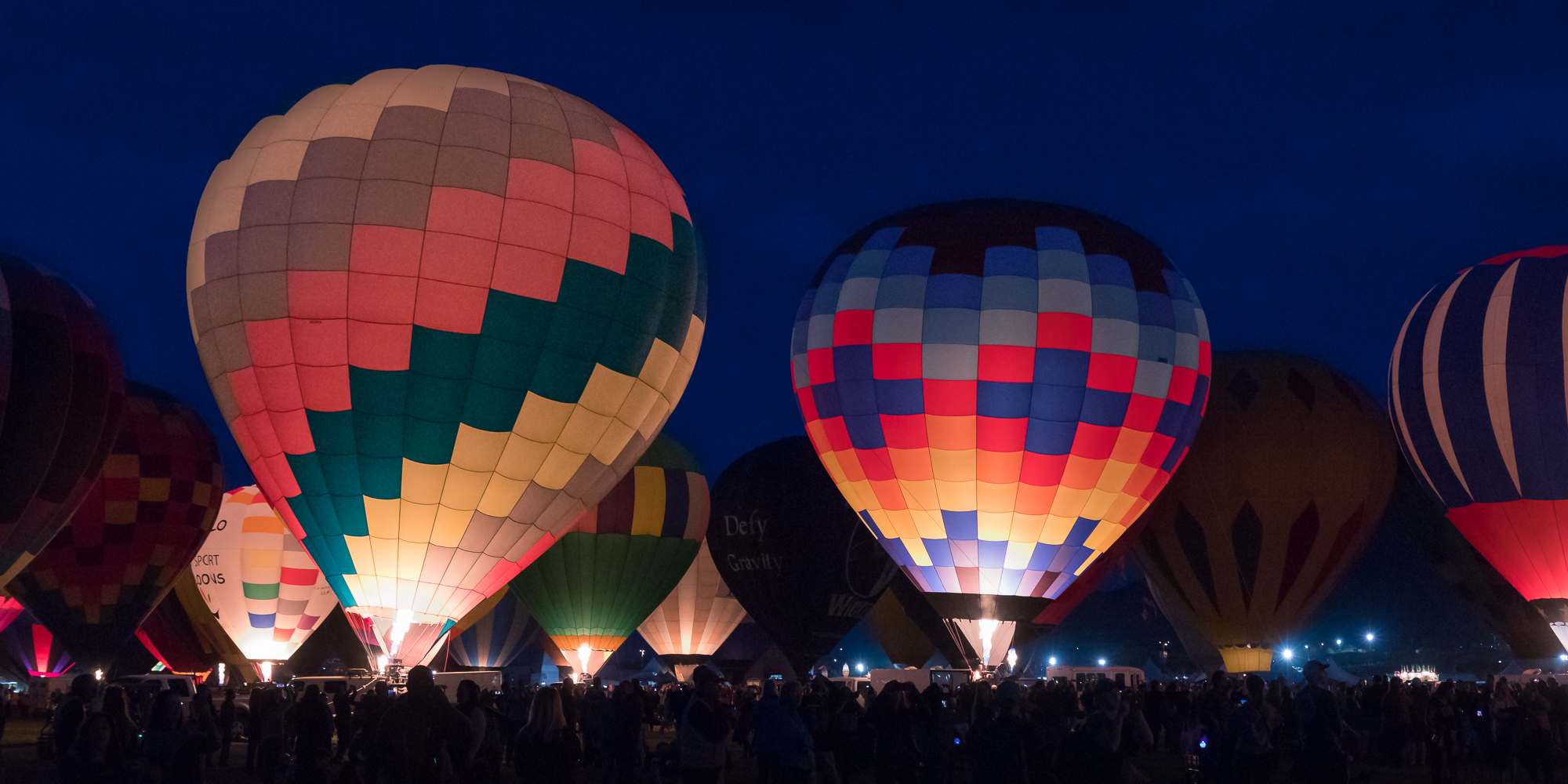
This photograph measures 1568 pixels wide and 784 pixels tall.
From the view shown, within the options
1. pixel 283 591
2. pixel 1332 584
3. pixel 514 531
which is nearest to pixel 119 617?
pixel 283 591

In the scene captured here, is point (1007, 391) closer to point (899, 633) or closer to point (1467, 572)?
point (1467, 572)

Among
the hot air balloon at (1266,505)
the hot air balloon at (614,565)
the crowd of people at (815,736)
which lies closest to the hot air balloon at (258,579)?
the hot air balloon at (614,565)

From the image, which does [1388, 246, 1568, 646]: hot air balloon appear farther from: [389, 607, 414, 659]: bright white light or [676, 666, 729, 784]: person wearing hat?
[676, 666, 729, 784]: person wearing hat

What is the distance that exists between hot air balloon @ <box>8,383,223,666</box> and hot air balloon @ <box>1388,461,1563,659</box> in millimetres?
22651

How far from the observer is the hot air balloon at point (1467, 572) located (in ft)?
82.1

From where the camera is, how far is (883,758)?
30.6ft

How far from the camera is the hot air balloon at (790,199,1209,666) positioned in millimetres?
18000

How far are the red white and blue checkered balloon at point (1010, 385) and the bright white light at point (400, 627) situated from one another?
24.8ft

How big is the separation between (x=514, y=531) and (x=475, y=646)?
34.6m

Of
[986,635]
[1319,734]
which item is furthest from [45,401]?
[1319,734]

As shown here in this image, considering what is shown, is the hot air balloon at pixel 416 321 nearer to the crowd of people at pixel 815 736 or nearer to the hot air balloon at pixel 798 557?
the crowd of people at pixel 815 736

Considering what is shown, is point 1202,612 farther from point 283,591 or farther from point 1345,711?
point 283,591

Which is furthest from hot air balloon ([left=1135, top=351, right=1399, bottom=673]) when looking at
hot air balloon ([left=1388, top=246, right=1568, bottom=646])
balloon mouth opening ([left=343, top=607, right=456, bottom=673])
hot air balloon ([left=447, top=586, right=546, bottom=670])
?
hot air balloon ([left=447, top=586, right=546, bottom=670])

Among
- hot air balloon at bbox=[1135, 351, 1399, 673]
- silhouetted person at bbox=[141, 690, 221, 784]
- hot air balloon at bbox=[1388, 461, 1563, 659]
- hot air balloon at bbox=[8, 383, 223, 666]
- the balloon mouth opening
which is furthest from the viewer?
hot air balloon at bbox=[1388, 461, 1563, 659]
